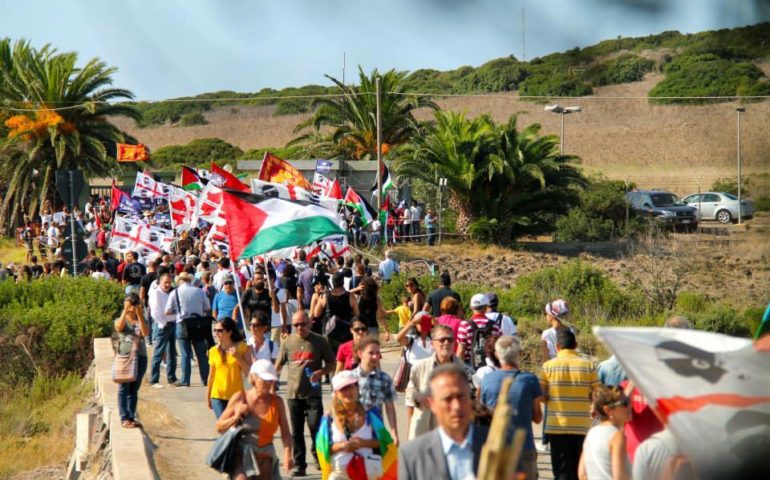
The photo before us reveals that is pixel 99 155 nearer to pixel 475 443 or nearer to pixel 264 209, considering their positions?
pixel 264 209

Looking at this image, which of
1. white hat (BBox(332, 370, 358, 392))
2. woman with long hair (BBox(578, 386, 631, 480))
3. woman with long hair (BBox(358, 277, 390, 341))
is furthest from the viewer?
woman with long hair (BBox(358, 277, 390, 341))

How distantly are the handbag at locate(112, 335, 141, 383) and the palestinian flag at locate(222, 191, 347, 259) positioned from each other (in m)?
2.32

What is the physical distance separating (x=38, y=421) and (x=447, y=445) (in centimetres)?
1493

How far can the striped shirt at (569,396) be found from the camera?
8.53 meters

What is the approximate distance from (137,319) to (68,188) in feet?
28.4

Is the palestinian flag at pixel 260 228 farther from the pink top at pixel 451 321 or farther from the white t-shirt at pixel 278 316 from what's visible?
the pink top at pixel 451 321

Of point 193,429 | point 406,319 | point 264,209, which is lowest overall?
point 193,429

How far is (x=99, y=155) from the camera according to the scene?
44781mm

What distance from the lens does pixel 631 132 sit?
23.5 m

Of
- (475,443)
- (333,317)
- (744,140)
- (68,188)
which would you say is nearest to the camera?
(744,140)

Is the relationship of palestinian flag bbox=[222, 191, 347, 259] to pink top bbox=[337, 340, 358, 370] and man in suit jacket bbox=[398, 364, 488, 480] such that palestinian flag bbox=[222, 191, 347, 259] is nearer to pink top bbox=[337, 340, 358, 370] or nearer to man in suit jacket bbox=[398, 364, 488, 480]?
pink top bbox=[337, 340, 358, 370]

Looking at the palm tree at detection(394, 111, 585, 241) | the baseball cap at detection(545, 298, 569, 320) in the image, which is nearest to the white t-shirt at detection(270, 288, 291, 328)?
the baseball cap at detection(545, 298, 569, 320)

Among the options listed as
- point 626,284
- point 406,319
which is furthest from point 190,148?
point 406,319

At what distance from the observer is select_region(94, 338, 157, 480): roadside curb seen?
9836 mm
